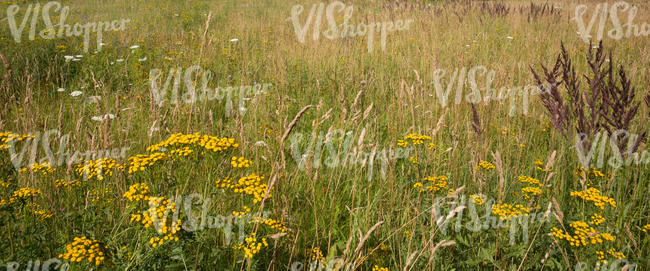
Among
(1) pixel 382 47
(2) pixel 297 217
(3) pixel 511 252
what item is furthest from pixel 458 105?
(1) pixel 382 47

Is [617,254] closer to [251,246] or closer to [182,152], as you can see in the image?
[251,246]

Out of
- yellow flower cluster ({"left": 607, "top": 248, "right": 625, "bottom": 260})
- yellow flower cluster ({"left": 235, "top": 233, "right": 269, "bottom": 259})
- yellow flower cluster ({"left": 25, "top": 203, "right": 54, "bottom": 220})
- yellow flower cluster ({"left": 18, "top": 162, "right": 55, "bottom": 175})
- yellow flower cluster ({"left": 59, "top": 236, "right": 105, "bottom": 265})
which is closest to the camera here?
yellow flower cluster ({"left": 59, "top": 236, "right": 105, "bottom": 265})

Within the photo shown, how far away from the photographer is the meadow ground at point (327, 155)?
1.34 metres


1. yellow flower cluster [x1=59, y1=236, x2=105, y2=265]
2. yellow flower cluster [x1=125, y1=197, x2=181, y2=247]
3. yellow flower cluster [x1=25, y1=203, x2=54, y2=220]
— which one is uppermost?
yellow flower cluster [x1=125, y1=197, x2=181, y2=247]

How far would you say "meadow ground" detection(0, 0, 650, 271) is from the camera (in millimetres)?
1344

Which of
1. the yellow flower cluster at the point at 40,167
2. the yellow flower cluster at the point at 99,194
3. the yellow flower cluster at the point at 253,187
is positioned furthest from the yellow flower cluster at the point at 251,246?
the yellow flower cluster at the point at 40,167

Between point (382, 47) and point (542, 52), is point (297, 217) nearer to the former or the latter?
point (382, 47)

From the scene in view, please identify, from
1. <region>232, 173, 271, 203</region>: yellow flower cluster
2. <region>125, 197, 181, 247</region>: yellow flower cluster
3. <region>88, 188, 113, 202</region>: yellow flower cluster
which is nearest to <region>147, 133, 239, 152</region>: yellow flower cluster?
<region>232, 173, 271, 203</region>: yellow flower cluster

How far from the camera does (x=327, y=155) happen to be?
2.44 metres

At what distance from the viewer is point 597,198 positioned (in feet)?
4.78

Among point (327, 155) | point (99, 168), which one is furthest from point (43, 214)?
point (327, 155)

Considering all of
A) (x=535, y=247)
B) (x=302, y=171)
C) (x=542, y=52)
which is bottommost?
(x=535, y=247)

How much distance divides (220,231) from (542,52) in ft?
15.7

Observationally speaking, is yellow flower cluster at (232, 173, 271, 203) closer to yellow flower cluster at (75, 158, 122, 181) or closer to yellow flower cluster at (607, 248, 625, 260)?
yellow flower cluster at (75, 158, 122, 181)
